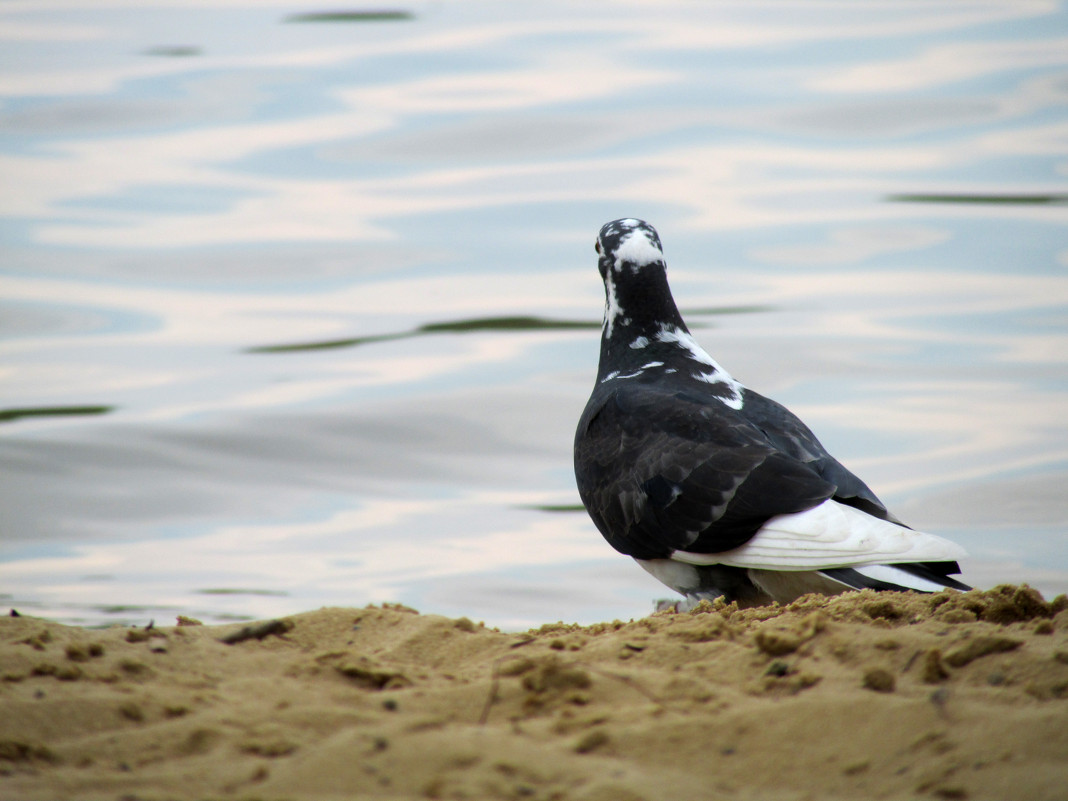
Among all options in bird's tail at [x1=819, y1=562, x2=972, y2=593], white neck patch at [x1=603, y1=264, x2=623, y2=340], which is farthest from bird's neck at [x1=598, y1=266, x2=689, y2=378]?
bird's tail at [x1=819, y1=562, x2=972, y2=593]

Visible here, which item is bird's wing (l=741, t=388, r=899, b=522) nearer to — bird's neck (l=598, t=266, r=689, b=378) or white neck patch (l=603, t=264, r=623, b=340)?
bird's neck (l=598, t=266, r=689, b=378)

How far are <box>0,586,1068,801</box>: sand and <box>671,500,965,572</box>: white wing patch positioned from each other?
0.86 meters

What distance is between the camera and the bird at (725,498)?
4.77 meters

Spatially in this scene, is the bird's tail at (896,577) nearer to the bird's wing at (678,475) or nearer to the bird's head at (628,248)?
the bird's wing at (678,475)

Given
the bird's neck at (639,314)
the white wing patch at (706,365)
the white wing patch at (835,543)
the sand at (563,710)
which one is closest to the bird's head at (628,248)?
the bird's neck at (639,314)

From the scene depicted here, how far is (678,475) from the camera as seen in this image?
5.24 meters

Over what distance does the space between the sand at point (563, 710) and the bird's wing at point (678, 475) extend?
4.01 feet

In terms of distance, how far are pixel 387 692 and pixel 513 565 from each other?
574 cm

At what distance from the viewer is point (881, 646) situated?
3.23 meters

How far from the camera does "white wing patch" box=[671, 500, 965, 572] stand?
4691 mm

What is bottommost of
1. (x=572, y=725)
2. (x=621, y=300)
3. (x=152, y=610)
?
(x=152, y=610)

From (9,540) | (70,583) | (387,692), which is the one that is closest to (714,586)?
(387,692)

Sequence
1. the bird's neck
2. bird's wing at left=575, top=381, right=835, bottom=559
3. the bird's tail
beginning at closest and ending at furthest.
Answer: the bird's tail, bird's wing at left=575, top=381, right=835, bottom=559, the bird's neck

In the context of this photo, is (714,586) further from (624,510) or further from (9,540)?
(9,540)
